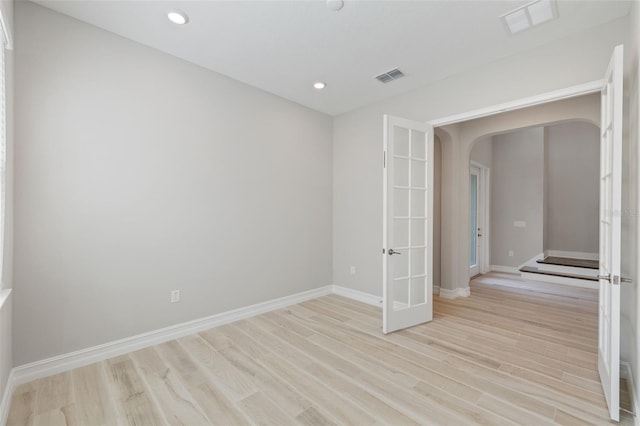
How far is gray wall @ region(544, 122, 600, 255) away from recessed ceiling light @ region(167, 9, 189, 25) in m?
7.40

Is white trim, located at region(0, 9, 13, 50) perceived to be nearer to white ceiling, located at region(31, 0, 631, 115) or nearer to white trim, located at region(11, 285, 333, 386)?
white ceiling, located at region(31, 0, 631, 115)

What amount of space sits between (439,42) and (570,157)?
5.95 metres

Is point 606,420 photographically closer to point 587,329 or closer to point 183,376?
point 587,329

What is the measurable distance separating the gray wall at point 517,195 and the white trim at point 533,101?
409 centimetres

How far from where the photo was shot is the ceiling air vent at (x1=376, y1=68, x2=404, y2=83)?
3.19 m

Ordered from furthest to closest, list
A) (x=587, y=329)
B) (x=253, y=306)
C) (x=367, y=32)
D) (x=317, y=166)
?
(x=317, y=166) < (x=253, y=306) < (x=587, y=329) < (x=367, y=32)

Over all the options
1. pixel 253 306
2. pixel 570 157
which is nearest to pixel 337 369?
pixel 253 306

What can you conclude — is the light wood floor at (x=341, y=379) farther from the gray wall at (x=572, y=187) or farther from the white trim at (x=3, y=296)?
the gray wall at (x=572, y=187)

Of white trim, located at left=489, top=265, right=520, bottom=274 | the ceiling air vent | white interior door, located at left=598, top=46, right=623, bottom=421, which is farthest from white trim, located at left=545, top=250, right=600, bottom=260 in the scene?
the ceiling air vent

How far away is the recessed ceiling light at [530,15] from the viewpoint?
2.16 m

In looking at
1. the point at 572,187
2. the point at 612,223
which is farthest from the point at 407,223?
the point at 572,187

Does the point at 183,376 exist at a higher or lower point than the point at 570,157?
lower

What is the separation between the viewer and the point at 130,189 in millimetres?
2664

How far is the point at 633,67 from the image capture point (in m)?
1.97
